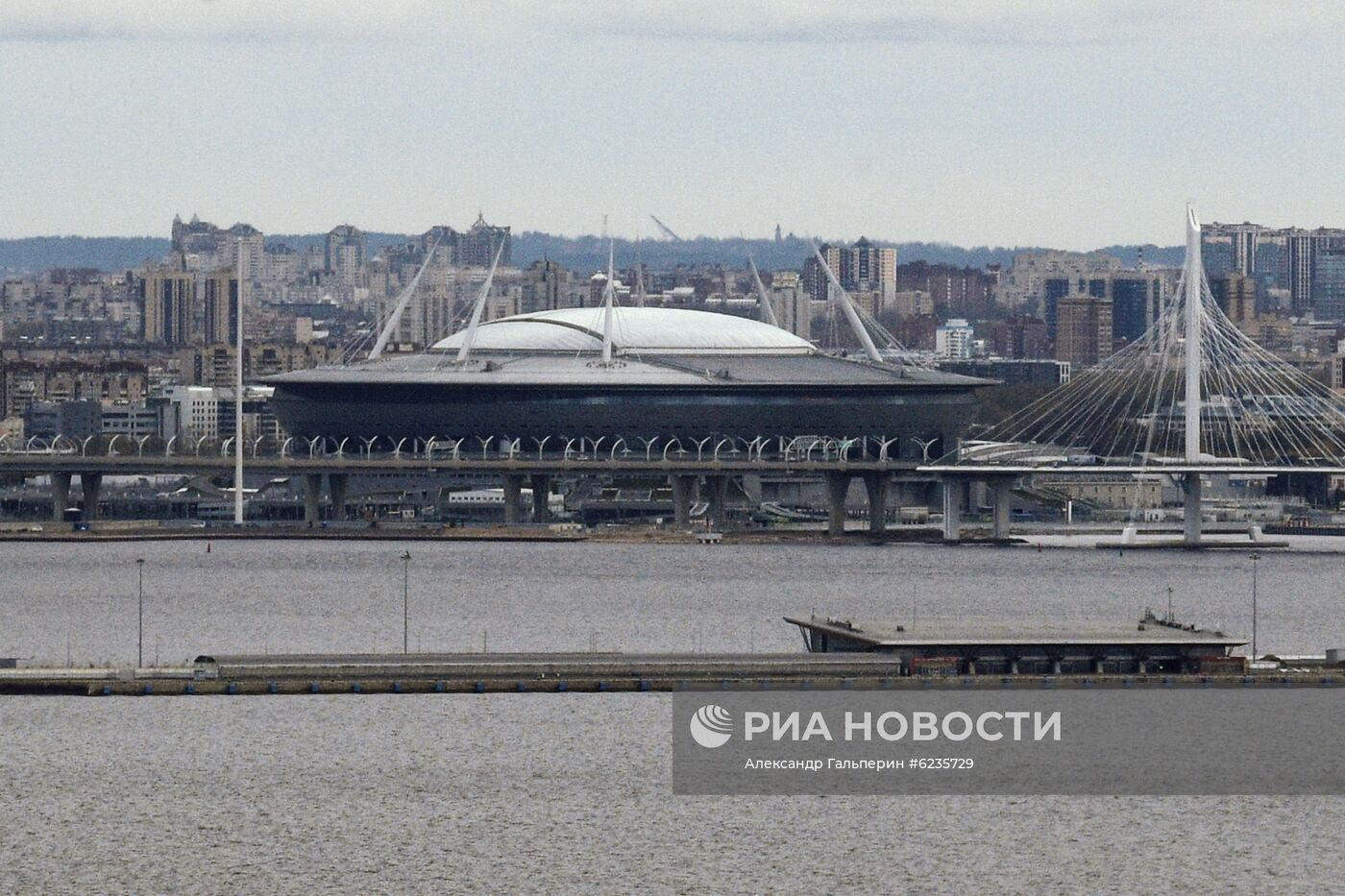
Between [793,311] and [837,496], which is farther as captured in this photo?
[793,311]

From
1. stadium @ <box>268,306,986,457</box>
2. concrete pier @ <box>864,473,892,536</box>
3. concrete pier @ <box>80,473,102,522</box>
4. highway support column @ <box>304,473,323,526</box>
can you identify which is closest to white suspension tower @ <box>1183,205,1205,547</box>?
concrete pier @ <box>864,473,892,536</box>

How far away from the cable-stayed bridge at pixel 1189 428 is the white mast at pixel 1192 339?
2 cm

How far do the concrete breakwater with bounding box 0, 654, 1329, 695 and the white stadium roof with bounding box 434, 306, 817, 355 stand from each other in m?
63.2

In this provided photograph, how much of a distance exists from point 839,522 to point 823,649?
135 ft

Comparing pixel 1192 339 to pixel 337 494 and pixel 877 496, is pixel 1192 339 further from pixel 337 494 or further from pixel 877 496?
pixel 337 494

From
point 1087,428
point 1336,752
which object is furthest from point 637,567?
point 1087,428

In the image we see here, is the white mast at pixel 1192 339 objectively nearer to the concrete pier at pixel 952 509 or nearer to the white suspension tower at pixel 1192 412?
the white suspension tower at pixel 1192 412

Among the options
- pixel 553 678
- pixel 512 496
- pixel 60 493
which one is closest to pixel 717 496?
pixel 512 496

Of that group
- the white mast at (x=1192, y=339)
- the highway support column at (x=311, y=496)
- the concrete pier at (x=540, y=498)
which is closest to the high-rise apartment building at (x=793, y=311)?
the concrete pier at (x=540, y=498)

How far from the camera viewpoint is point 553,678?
58656mm

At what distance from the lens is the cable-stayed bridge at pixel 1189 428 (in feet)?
322

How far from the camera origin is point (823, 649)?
6241 centimetres

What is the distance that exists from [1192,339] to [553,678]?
140 ft

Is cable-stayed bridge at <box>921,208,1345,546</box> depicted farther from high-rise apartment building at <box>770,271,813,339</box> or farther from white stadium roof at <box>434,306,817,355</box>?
high-rise apartment building at <box>770,271,813,339</box>
